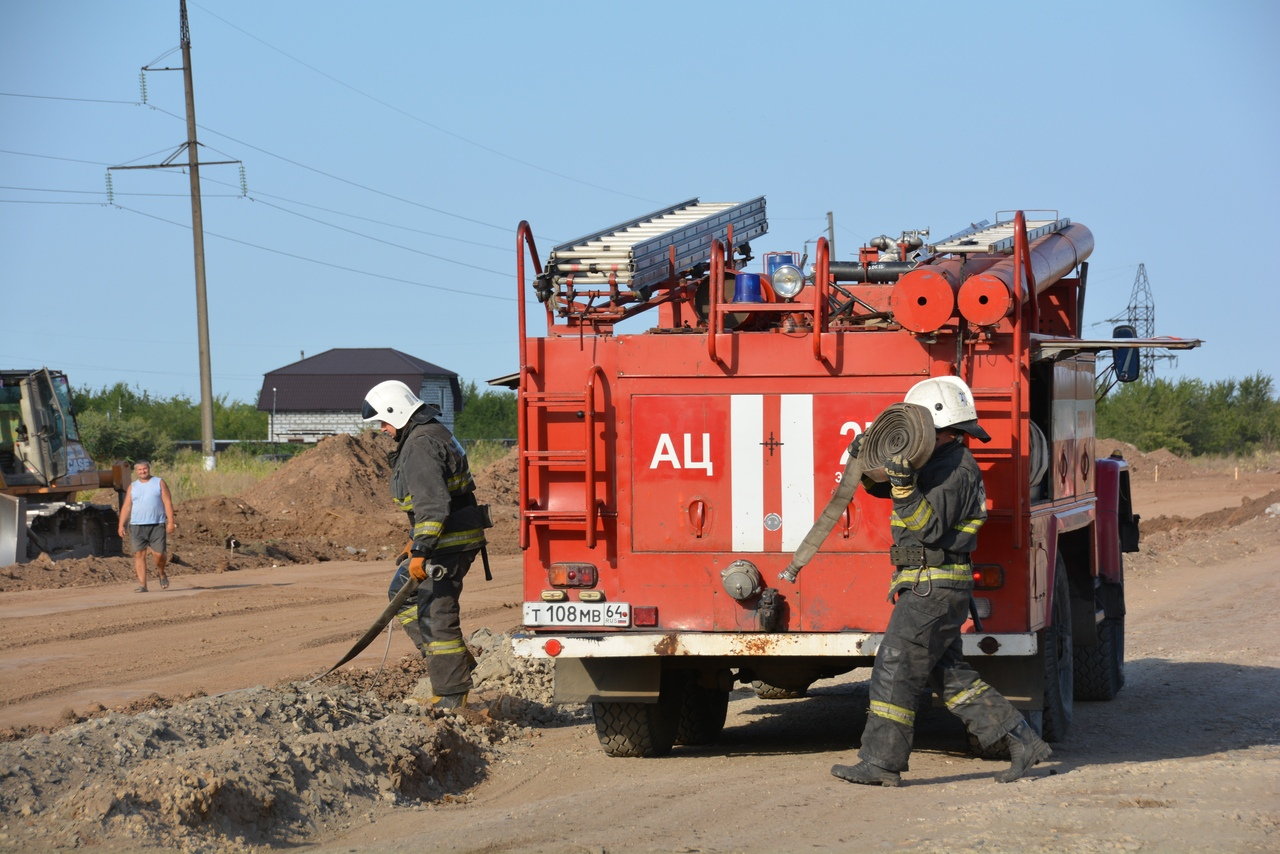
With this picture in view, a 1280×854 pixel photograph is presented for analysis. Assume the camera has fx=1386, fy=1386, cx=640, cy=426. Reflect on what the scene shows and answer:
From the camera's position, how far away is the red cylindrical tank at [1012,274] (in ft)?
23.7

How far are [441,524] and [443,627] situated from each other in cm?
72

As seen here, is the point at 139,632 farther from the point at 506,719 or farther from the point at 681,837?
the point at 681,837

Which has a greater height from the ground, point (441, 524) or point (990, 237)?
point (990, 237)

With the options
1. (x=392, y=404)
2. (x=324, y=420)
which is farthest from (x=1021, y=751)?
(x=324, y=420)

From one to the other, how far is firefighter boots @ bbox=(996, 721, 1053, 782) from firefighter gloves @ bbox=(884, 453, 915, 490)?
140 cm

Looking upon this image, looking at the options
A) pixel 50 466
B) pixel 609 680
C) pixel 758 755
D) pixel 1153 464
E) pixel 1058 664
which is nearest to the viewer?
pixel 609 680

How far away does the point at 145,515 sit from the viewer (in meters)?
18.4

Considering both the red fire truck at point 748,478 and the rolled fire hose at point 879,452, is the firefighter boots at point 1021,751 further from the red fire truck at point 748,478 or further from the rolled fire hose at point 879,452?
the rolled fire hose at point 879,452

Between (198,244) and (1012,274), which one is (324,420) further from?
(1012,274)

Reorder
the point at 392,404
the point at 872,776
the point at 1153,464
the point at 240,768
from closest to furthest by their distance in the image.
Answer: the point at 240,768
the point at 872,776
the point at 392,404
the point at 1153,464

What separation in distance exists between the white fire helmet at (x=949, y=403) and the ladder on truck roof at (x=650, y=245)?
1946 millimetres

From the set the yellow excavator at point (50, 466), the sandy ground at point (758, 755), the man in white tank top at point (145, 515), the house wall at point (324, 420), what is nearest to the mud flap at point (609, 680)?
the sandy ground at point (758, 755)

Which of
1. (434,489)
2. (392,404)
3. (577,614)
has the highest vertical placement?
(392,404)

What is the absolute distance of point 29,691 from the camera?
11422 millimetres
